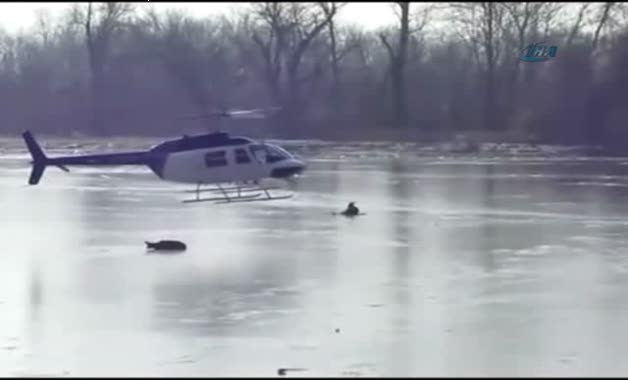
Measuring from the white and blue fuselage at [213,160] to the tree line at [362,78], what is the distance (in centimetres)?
1265

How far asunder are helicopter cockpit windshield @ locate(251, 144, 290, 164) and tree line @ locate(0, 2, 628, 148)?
1285 cm

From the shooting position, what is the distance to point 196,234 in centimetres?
2150

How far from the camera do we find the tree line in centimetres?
3916

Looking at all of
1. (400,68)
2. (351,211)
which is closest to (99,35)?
(400,68)

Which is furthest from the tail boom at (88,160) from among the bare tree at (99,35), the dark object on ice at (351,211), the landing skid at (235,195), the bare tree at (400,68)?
the bare tree at (400,68)

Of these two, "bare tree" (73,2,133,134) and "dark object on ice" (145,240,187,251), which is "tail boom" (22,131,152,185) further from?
"bare tree" (73,2,133,134)

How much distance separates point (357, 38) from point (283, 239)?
30.7m

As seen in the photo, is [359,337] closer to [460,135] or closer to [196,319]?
[196,319]

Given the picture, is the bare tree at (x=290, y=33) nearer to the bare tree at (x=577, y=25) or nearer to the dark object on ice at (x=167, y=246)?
the bare tree at (x=577, y=25)

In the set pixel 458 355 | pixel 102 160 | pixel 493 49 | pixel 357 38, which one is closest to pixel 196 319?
pixel 458 355

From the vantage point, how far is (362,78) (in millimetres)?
47375

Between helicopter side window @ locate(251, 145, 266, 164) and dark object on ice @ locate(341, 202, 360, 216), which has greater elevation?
helicopter side window @ locate(251, 145, 266, 164)

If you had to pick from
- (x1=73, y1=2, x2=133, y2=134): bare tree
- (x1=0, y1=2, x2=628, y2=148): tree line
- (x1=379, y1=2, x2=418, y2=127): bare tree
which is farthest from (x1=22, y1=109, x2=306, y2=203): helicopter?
(x1=379, y1=2, x2=418, y2=127): bare tree

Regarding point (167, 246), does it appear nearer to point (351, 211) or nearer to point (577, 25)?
point (351, 211)
